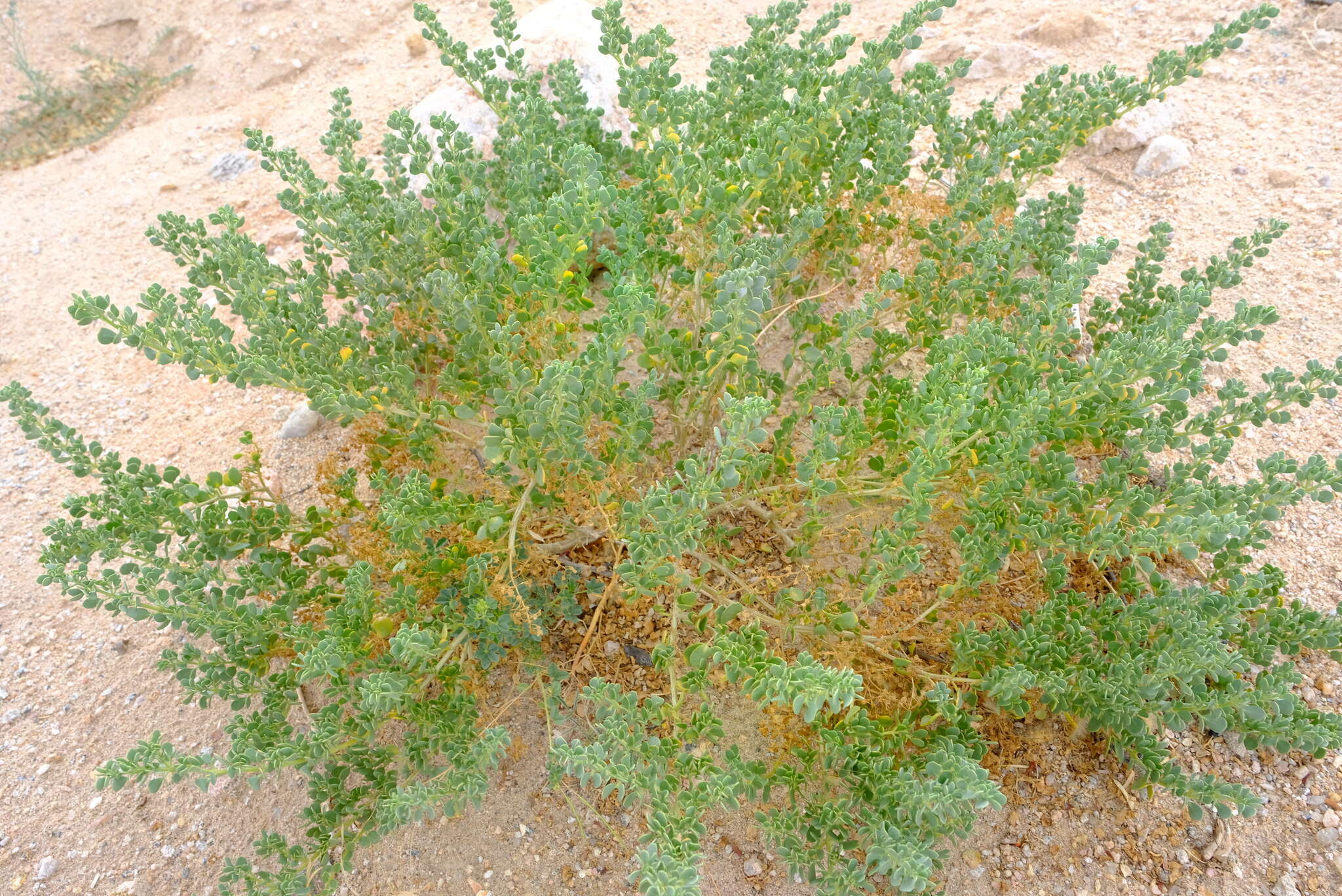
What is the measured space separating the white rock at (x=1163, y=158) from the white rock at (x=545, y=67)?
2701mm

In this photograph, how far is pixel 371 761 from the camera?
7.55 ft

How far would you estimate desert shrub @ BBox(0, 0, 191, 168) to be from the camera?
6.69m

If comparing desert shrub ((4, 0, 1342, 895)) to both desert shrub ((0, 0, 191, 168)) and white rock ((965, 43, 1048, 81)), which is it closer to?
white rock ((965, 43, 1048, 81))

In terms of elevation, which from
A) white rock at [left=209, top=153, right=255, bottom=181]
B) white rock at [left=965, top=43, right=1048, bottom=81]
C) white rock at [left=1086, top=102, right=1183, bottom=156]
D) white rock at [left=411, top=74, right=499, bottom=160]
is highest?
white rock at [left=411, top=74, right=499, bottom=160]

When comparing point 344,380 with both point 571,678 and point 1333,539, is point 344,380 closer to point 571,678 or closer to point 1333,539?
point 571,678

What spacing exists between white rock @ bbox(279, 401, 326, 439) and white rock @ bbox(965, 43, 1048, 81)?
4.32 metres

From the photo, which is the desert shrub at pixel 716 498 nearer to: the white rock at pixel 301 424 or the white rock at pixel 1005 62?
the white rock at pixel 301 424

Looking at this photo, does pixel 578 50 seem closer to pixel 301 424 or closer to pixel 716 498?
pixel 301 424

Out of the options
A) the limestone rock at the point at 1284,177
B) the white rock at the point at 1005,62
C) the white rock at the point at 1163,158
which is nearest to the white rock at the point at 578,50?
the white rock at the point at 1005,62

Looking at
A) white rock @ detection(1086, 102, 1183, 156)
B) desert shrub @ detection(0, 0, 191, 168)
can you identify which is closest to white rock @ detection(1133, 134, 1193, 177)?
white rock @ detection(1086, 102, 1183, 156)

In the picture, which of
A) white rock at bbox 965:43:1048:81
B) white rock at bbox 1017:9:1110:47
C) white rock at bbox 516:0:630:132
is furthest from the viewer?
white rock at bbox 1017:9:1110:47

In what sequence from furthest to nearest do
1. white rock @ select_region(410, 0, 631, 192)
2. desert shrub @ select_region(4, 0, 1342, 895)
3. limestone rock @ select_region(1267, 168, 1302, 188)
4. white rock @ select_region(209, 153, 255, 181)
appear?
white rock @ select_region(209, 153, 255, 181) → white rock @ select_region(410, 0, 631, 192) → limestone rock @ select_region(1267, 168, 1302, 188) → desert shrub @ select_region(4, 0, 1342, 895)

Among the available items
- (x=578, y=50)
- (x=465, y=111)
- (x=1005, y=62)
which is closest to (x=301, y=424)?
(x=465, y=111)

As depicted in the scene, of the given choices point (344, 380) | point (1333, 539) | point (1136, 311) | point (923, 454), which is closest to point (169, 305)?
point (344, 380)
